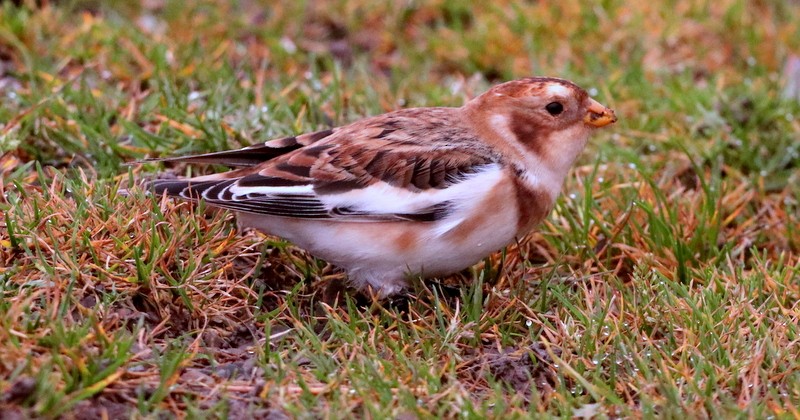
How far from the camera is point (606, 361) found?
368 cm

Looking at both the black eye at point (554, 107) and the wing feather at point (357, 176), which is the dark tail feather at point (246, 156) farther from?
the black eye at point (554, 107)

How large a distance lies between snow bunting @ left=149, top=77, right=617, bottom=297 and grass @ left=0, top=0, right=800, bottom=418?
0.58 ft

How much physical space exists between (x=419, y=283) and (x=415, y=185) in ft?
1.27

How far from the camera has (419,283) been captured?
4.12 meters

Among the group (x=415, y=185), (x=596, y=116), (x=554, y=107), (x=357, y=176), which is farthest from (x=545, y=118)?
(x=357, y=176)

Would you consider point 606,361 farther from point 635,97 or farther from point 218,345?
point 635,97

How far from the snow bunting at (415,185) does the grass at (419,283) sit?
177 millimetres

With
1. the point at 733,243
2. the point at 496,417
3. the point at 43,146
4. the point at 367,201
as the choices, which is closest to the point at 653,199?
the point at 733,243

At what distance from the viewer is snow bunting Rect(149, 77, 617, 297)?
13.0 ft

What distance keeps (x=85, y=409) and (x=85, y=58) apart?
318cm

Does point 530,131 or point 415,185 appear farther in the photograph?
point 530,131

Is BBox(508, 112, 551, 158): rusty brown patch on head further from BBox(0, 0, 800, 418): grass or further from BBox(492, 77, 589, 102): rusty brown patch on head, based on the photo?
BBox(0, 0, 800, 418): grass

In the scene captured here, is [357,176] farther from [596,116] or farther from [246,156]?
[596,116]

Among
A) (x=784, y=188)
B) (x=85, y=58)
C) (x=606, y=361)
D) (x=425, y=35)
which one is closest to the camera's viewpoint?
(x=606, y=361)
